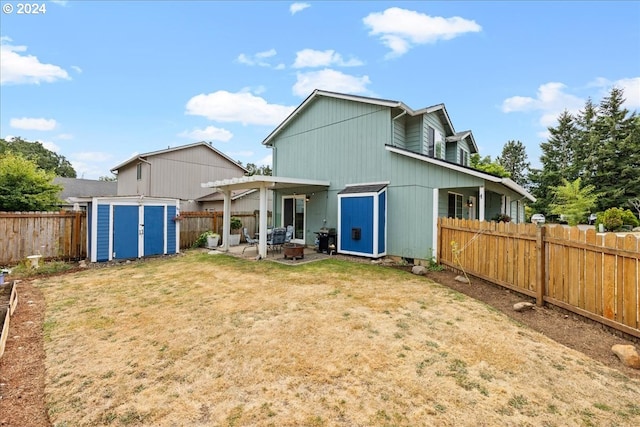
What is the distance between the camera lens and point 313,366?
10.4ft

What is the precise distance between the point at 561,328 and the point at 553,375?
162 centimetres

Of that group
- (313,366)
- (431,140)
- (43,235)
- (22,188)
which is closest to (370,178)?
(431,140)

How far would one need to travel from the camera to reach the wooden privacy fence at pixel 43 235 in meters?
8.66

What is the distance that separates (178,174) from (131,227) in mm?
10367

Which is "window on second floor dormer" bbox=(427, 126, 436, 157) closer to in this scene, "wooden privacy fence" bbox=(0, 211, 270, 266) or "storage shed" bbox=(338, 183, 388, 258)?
"storage shed" bbox=(338, 183, 388, 258)

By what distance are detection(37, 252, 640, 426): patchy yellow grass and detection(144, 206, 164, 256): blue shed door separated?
464 cm

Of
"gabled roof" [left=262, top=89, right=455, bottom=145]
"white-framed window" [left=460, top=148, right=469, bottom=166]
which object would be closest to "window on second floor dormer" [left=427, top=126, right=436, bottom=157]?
"gabled roof" [left=262, top=89, right=455, bottom=145]

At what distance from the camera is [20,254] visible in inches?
348

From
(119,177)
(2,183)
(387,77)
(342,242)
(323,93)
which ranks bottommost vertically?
(342,242)

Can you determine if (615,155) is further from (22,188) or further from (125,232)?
(22,188)

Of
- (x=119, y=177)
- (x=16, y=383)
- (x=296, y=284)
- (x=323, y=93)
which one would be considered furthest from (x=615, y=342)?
(x=119, y=177)

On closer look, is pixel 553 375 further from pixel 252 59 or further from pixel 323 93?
pixel 252 59

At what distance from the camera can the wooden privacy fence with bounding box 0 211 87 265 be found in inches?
341

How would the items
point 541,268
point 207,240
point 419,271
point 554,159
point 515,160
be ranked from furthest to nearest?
point 515,160
point 554,159
point 207,240
point 419,271
point 541,268
